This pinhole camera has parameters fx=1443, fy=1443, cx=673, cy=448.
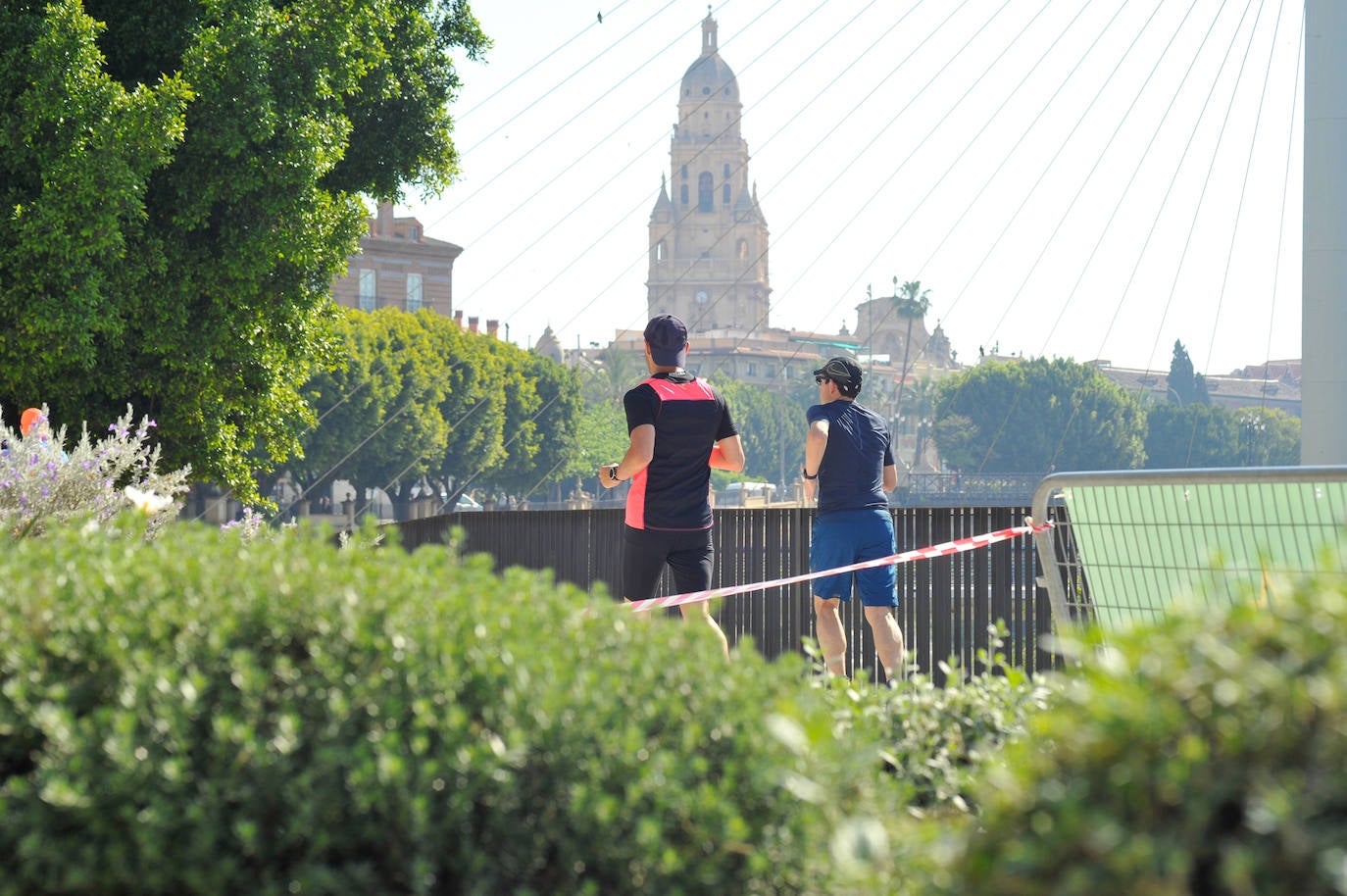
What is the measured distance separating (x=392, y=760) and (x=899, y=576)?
23.0 ft

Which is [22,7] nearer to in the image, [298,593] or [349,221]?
[349,221]

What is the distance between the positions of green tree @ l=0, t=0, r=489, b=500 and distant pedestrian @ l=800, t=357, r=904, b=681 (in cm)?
835

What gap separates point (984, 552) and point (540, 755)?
6.60 meters

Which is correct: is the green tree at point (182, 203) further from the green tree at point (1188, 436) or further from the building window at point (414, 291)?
the building window at point (414, 291)

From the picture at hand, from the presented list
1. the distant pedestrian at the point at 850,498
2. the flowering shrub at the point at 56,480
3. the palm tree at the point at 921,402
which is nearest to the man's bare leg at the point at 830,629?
the distant pedestrian at the point at 850,498

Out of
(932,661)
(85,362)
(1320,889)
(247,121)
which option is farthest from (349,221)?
(1320,889)

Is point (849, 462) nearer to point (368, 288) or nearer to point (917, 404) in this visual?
point (368, 288)

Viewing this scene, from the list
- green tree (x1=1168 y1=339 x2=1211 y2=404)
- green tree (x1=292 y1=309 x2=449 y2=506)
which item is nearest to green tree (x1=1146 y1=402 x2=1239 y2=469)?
green tree (x1=1168 y1=339 x2=1211 y2=404)

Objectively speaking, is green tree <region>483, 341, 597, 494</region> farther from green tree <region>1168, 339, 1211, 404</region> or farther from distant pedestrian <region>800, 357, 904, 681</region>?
green tree <region>1168, 339, 1211, 404</region>

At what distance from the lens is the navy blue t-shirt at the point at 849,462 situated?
6973mm

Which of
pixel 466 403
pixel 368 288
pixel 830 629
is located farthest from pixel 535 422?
pixel 830 629

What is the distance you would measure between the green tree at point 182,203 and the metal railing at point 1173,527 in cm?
1017

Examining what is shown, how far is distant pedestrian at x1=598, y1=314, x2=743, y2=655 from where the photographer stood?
244 inches

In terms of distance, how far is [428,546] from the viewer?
9.14 ft
